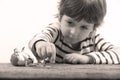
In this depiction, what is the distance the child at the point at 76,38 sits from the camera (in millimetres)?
769

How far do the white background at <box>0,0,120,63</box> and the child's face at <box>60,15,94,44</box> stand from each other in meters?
0.24

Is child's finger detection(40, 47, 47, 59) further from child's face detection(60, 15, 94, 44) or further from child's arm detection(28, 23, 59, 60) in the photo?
child's face detection(60, 15, 94, 44)

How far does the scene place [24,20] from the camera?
1.11 meters

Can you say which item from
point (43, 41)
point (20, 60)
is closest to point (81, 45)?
point (43, 41)

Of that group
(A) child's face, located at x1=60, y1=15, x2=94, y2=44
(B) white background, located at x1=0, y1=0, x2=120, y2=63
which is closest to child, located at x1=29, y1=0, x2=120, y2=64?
(A) child's face, located at x1=60, y1=15, x2=94, y2=44

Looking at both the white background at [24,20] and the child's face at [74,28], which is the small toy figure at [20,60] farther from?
the white background at [24,20]

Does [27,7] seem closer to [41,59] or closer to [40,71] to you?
[41,59]

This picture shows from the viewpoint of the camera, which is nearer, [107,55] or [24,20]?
[107,55]

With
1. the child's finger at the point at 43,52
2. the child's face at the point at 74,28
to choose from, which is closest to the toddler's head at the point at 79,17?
the child's face at the point at 74,28

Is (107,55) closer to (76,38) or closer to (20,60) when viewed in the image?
(76,38)

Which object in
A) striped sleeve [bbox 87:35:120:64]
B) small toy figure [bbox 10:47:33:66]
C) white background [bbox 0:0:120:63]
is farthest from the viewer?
white background [bbox 0:0:120:63]

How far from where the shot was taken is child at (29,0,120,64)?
2.52ft

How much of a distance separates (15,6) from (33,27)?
104 mm

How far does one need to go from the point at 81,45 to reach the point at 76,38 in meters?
0.05
